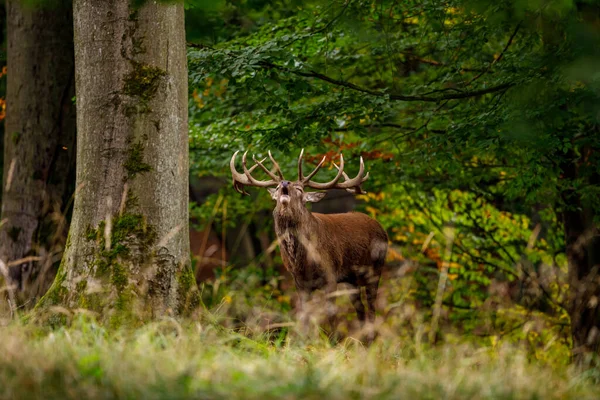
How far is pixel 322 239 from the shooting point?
10156 mm

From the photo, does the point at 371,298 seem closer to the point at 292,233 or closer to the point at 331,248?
the point at 331,248

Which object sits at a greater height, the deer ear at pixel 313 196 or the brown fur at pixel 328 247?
A: the deer ear at pixel 313 196

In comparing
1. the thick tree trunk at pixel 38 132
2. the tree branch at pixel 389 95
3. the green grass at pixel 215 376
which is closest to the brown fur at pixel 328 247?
the tree branch at pixel 389 95

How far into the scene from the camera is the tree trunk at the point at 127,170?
677 centimetres

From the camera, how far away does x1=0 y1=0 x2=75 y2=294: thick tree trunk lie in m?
10.8

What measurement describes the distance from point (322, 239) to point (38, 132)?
12.4ft

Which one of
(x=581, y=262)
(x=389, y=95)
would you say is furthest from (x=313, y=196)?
(x=581, y=262)

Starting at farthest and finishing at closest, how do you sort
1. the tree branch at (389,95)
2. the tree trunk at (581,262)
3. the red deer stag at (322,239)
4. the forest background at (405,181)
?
the tree trunk at (581,262) < the tree branch at (389,95) < the red deer stag at (322,239) < the forest background at (405,181)

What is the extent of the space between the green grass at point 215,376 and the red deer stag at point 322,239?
154 inches

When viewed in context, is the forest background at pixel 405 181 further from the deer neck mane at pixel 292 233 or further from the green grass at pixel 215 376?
the deer neck mane at pixel 292 233

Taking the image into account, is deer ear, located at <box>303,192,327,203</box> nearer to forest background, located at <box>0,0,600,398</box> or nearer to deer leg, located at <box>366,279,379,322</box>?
forest background, located at <box>0,0,600,398</box>

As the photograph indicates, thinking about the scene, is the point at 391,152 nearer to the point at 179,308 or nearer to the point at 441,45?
the point at 441,45

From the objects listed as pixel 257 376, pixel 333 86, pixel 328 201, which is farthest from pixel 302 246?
pixel 328 201

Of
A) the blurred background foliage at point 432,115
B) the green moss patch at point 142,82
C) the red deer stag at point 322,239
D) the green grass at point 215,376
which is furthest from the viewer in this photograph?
the red deer stag at point 322,239
